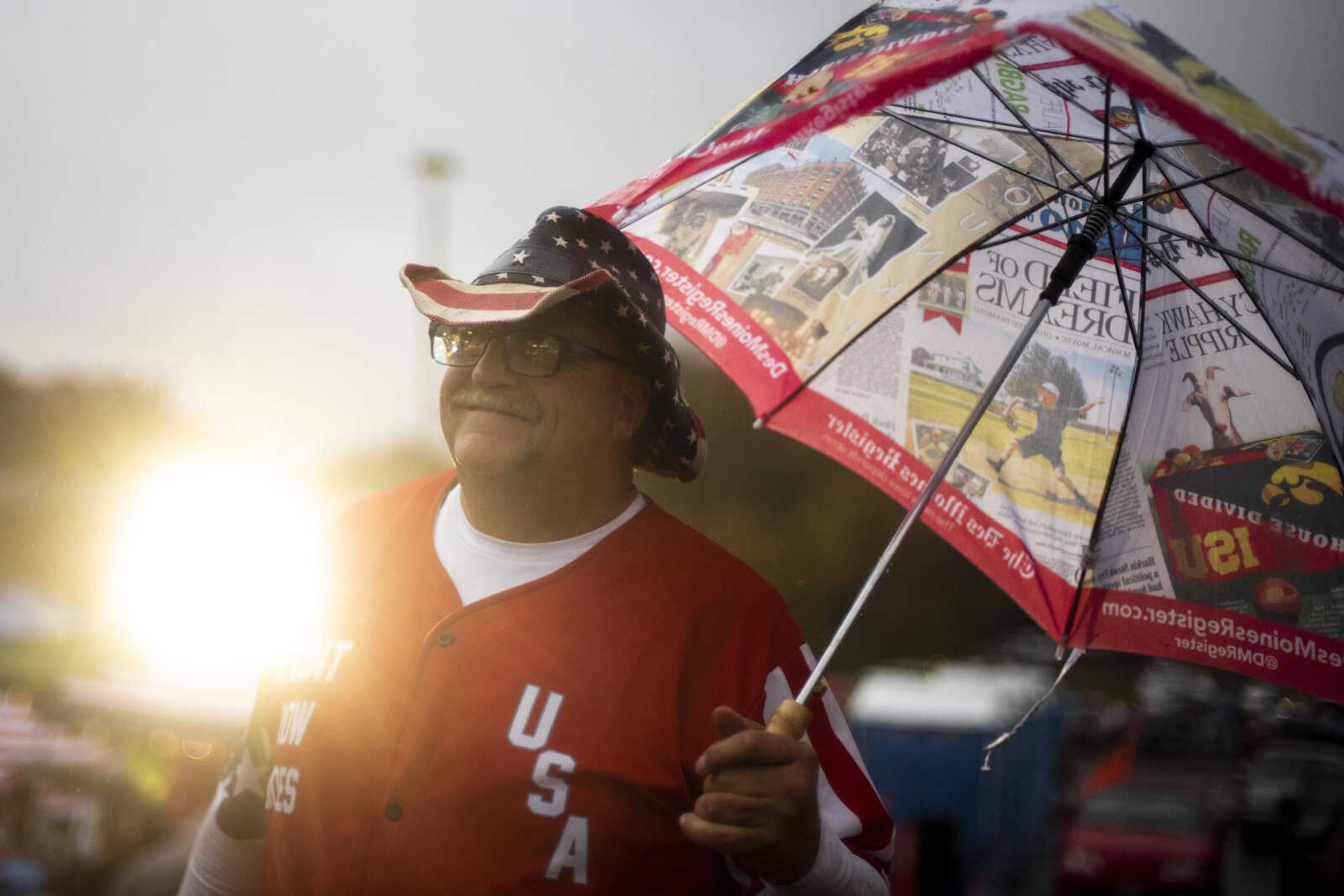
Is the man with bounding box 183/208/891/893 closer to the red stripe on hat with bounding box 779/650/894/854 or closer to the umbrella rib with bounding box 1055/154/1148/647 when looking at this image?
the red stripe on hat with bounding box 779/650/894/854

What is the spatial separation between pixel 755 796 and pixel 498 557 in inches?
32.1

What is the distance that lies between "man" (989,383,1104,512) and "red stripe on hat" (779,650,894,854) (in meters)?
0.95

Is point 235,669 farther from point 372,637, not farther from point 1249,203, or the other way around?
point 1249,203

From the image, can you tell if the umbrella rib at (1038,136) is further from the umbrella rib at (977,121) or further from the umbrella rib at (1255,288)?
the umbrella rib at (1255,288)

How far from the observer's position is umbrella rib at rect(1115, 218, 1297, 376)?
104 inches

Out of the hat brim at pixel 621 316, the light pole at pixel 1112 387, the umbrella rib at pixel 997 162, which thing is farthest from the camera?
the light pole at pixel 1112 387

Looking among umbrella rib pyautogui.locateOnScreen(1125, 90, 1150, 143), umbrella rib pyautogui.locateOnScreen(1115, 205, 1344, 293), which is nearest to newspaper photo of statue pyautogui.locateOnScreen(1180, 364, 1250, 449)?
umbrella rib pyautogui.locateOnScreen(1115, 205, 1344, 293)

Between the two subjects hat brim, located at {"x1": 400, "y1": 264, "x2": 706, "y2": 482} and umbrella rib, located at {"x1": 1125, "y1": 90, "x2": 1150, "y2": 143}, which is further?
umbrella rib, located at {"x1": 1125, "y1": 90, "x2": 1150, "y2": 143}

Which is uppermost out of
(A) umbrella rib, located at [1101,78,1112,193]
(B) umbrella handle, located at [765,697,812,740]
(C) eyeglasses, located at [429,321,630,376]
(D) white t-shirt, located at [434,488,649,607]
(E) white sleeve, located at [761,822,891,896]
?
(A) umbrella rib, located at [1101,78,1112,193]

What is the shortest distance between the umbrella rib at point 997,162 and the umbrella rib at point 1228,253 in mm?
118

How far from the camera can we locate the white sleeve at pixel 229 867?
243cm

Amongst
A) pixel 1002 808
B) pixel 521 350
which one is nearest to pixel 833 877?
pixel 521 350

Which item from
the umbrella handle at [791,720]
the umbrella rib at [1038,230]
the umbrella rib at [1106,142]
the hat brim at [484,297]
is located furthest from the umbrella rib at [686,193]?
the umbrella handle at [791,720]

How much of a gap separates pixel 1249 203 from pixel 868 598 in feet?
3.88
